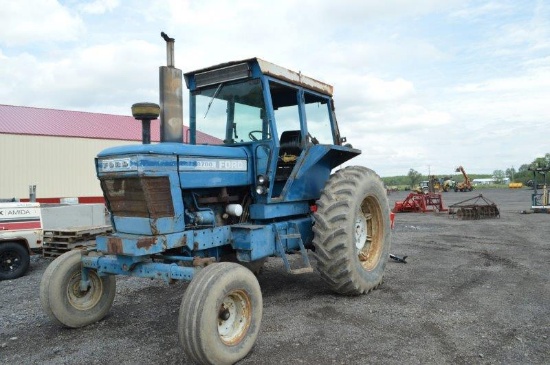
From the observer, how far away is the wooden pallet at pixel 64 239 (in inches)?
328

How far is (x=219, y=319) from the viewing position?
375cm

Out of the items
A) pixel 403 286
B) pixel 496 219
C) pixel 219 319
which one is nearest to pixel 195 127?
pixel 219 319

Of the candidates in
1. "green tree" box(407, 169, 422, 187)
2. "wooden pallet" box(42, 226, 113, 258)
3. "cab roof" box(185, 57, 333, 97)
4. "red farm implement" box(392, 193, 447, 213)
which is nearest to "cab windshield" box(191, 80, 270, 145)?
"cab roof" box(185, 57, 333, 97)

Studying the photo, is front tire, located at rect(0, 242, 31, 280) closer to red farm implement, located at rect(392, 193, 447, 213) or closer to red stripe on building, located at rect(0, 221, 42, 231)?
red stripe on building, located at rect(0, 221, 42, 231)

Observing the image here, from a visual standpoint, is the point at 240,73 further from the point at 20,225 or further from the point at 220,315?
the point at 20,225

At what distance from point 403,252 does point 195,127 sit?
5399mm

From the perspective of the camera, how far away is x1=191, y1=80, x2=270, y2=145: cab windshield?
5.28 m

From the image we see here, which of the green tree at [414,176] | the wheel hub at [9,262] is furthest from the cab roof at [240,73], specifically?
the green tree at [414,176]

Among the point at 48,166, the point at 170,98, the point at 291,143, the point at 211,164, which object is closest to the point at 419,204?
the point at 291,143

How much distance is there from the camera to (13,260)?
7.70 metres

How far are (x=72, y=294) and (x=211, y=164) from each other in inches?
79.6

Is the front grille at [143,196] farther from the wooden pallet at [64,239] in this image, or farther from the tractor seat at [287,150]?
the wooden pallet at [64,239]

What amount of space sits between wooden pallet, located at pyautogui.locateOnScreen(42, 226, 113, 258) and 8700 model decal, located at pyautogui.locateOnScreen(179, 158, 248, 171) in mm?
4598

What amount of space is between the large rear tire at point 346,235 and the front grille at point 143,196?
1.87 m
